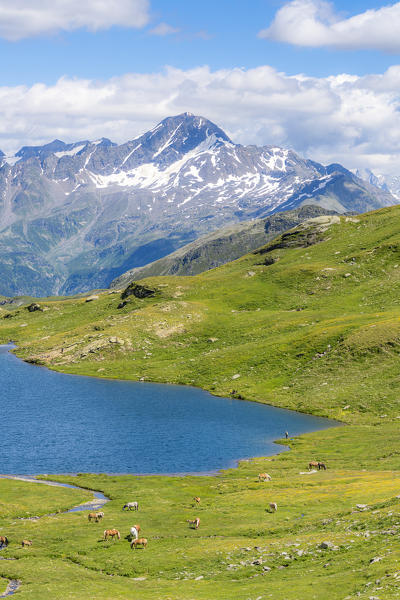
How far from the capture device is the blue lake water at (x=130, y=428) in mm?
92688

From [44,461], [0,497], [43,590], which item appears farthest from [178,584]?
[44,461]

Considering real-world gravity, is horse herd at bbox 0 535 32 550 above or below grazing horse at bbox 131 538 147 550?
below

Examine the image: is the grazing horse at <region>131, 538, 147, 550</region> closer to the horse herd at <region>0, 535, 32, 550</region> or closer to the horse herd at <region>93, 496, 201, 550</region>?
the horse herd at <region>93, 496, 201, 550</region>

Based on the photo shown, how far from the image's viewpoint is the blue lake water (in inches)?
3649

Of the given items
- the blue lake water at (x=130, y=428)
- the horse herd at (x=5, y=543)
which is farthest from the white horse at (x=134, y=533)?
the blue lake water at (x=130, y=428)

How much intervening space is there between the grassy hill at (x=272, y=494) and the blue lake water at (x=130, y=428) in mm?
6976

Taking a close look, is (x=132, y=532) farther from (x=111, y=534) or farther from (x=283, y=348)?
(x=283, y=348)

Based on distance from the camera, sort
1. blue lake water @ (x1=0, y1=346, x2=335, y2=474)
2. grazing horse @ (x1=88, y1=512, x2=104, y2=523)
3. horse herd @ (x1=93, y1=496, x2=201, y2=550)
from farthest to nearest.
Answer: blue lake water @ (x1=0, y1=346, x2=335, y2=474), grazing horse @ (x1=88, y1=512, x2=104, y2=523), horse herd @ (x1=93, y1=496, x2=201, y2=550)

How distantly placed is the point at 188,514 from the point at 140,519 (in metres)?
5.25

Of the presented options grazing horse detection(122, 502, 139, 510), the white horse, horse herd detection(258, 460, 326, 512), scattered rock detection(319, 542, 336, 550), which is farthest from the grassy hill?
grazing horse detection(122, 502, 139, 510)

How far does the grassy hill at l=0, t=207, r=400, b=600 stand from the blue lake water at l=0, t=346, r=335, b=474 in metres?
6.98

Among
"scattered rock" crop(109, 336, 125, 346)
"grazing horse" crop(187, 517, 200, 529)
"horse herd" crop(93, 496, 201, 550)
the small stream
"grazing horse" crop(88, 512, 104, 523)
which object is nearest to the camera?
the small stream

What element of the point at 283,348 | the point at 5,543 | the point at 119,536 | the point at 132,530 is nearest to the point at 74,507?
the point at 5,543

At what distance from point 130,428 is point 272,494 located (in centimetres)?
4932
